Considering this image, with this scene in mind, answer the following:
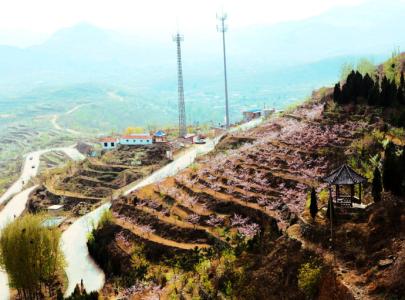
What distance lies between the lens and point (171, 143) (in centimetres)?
7925

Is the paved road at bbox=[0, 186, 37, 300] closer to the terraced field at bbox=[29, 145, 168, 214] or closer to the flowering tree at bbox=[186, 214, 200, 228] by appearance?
the terraced field at bbox=[29, 145, 168, 214]

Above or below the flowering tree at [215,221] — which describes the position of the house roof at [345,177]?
above

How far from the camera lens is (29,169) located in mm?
119562

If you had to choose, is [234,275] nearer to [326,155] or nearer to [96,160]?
[326,155]

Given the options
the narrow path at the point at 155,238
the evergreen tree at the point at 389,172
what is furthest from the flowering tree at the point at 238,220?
the evergreen tree at the point at 389,172

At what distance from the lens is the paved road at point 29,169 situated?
95.2m

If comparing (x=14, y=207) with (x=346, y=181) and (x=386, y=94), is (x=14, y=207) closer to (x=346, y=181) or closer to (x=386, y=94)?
(x=386, y=94)

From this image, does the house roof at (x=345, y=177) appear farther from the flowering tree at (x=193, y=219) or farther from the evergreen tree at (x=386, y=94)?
the evergreen tree at (x=386, y=94)

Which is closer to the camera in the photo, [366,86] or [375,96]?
[375,96]

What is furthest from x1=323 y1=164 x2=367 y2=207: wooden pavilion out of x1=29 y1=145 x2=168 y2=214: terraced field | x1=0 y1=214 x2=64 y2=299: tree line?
x1=29 y1=145 x2=168 y2=214: terraced field

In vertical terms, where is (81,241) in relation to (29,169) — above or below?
above

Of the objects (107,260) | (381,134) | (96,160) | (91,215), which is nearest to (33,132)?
(96,160)

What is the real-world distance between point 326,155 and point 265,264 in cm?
1697

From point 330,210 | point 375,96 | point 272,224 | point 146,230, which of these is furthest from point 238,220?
point 375,96
